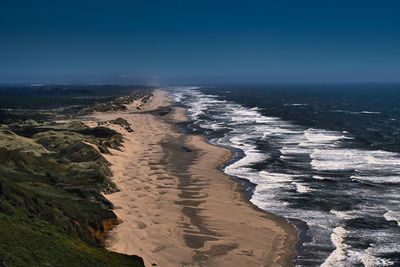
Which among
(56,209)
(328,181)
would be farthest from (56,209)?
(328,181)

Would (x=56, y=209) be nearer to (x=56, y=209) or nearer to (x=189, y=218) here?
(x=56, y=209)

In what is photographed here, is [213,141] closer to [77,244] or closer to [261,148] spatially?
[261,148]

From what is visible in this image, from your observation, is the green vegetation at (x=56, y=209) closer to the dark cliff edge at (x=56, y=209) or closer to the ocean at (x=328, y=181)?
the dark cliff edge at (x=56, y=209)

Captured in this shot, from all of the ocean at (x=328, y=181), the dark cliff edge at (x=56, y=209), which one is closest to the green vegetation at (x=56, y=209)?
the dark cliff edge at (x=56, y=209)

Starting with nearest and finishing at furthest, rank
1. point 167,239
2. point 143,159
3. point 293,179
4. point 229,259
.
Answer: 1. point 229,259
2. point 167,239
3. point 293,179
4. point 143,159

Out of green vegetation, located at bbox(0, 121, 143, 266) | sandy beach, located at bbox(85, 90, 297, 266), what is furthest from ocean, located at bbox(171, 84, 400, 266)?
green vegetation, located at bbox(0, 121, 143, 266)

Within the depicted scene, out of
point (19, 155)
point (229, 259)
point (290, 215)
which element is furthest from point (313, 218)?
point (19, 155)

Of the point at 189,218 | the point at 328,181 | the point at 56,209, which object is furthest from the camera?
the point at 328,181
